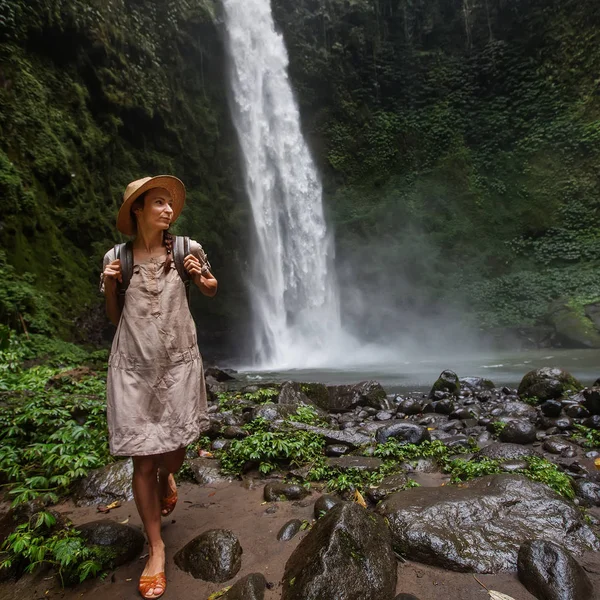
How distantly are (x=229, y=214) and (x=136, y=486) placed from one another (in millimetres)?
13766

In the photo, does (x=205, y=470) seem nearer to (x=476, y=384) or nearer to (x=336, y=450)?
(x=336, y=450)

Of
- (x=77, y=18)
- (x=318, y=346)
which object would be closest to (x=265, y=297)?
(x=318, y=346)

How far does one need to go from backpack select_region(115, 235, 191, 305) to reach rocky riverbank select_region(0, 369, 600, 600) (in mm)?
1330

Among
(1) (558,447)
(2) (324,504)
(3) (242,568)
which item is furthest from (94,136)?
(1) (558,447)

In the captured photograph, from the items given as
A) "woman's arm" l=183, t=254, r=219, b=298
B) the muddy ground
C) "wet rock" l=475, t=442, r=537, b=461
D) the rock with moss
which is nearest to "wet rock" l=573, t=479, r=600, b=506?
the muddy ground

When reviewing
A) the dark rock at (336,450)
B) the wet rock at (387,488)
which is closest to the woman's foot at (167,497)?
the wet rock at (387,488)

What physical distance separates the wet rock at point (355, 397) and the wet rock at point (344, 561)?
3.80 metres

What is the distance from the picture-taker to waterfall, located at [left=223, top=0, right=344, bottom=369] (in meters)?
15.1

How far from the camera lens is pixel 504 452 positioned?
3365 millimetres

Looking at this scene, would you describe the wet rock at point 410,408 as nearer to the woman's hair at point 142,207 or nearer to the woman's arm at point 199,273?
the woman's arm at point 199,273

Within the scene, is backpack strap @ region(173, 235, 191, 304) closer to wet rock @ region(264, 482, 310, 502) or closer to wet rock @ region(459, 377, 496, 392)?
wet rock @ region(264, 482, 310, 502)

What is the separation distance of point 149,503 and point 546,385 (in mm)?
5750

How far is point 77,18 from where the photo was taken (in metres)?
10.1

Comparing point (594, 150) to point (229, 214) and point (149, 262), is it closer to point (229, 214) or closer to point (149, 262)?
point (229, 214)
